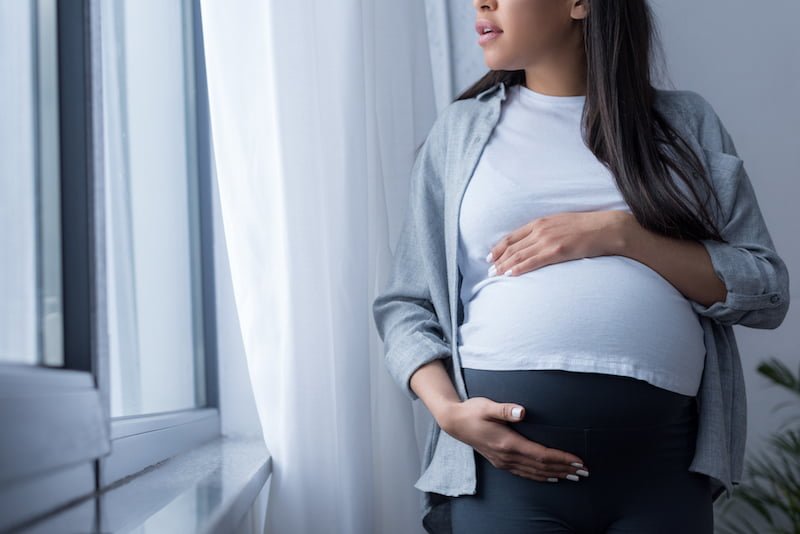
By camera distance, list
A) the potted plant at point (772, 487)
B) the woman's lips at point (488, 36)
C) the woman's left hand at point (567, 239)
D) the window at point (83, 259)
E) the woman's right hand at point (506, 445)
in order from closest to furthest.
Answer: the window at point (83, 259)
the woman's right hand at point (506, 445)
the woman's left hand at point (567, 239)
the woman's lips at point (488, 36)
the potted plant at point (772, 487)

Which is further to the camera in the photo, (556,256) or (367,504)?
(367,504)

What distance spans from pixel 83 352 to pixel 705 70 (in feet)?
4.96

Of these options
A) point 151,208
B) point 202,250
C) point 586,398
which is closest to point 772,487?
point 586,398

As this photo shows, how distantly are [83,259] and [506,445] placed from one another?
57 cm

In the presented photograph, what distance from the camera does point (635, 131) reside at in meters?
1.27

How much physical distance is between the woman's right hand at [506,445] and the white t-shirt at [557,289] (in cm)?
7

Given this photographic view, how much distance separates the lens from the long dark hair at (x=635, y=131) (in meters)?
1.18

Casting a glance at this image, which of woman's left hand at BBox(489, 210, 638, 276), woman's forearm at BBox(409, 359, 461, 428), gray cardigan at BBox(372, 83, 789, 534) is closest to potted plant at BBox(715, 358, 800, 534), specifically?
gray cardigan at BBox(372, 83, 789, 534)

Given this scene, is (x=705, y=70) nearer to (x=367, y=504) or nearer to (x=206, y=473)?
(x=367, y=504)

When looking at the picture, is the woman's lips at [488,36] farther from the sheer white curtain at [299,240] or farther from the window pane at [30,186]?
the window pane at [30,186]

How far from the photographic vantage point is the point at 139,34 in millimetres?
1283

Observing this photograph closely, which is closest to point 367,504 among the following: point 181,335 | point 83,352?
point 181,335

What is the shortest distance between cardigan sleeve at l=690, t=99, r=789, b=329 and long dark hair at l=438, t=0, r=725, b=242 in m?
0.03

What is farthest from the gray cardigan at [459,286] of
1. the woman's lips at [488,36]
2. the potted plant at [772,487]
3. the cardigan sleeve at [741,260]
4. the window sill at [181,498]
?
the potted plant at [772,487]
